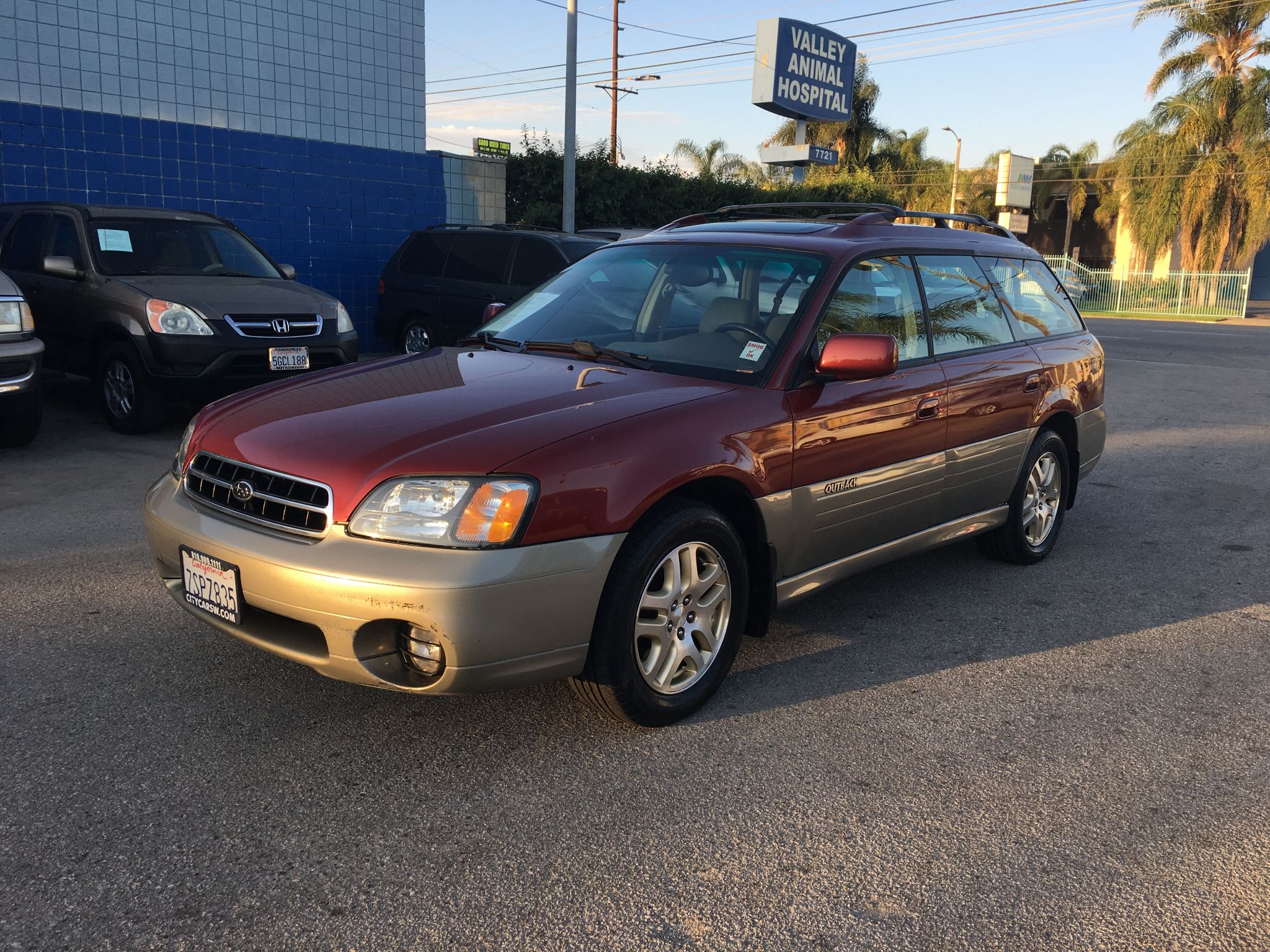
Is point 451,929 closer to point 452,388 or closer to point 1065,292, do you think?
point 452,388

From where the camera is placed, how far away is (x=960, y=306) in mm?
4949

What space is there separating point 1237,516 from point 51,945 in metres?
6.89

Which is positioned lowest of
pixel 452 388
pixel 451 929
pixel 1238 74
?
pixel 451 929

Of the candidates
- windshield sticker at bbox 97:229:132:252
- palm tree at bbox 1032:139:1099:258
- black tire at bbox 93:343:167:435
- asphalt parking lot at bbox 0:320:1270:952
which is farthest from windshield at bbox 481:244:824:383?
palm tree at bbox 1032:139:1099:258

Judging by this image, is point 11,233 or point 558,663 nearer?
point 558,663

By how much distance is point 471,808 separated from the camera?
3018 mm

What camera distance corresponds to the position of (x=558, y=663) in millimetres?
3176

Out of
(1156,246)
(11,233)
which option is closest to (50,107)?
(11,233)

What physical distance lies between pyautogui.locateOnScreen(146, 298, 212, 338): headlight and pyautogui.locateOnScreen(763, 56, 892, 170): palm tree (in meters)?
40.0

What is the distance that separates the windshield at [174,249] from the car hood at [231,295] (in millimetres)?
185

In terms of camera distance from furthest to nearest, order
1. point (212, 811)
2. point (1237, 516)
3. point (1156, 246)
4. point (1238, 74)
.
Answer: point (1156, 246) → point (1238, 74) → point (1237, 516) → point (212, 811)

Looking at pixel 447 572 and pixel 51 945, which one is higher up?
pixel 447 572

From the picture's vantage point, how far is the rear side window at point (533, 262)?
11.4 m

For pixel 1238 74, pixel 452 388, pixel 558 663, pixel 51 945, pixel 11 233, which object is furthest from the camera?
pixel 1238 74
